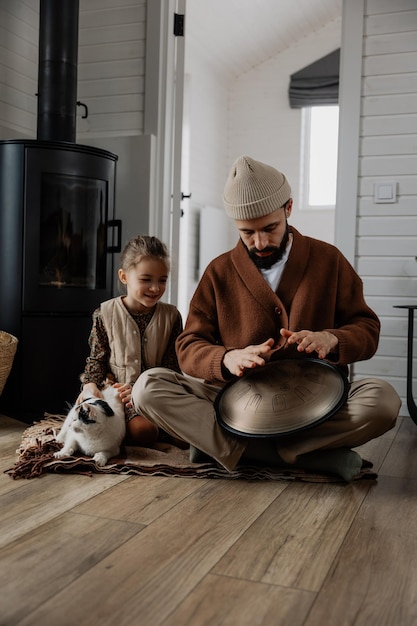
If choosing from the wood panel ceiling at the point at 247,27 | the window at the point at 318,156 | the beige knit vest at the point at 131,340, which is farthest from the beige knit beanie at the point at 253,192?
the window at the point at 318,156

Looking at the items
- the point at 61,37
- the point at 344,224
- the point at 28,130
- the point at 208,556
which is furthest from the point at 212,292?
the point at 28,130

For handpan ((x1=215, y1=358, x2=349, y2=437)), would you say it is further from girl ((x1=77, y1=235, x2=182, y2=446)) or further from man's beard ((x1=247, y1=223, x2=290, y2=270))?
girl ((x1=77, y1=235, x2=182, y2=446))

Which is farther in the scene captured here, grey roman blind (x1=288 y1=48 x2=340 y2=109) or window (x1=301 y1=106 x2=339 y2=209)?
window (x1=301 y1=106 x2=339 y2=209)

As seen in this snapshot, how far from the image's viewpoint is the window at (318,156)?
22.1ft

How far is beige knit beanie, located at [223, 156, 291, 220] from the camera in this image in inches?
73.4

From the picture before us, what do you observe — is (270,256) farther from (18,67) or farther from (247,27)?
(247,27)

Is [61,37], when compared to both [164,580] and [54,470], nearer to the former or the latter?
[54,470]

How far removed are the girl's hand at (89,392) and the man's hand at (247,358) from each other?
50 centimetres

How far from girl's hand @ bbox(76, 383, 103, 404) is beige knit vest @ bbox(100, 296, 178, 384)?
0.40ft

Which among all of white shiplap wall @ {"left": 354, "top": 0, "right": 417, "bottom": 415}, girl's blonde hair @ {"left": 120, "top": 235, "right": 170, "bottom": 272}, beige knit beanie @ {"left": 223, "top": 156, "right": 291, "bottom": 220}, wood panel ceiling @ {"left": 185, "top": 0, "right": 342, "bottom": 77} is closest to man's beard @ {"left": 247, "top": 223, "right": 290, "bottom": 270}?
beige knit beanie @ {"left": 223, "top": 156, "right": 291, "bottom": 220}

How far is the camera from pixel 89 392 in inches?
84.2

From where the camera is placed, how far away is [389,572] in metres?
1.20

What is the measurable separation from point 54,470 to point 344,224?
1.80 metres

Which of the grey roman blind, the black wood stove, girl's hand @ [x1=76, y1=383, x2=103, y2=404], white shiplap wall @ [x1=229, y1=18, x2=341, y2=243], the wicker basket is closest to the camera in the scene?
girl's hand @ [x1=76, y1=383, x2=103, y2=404]
